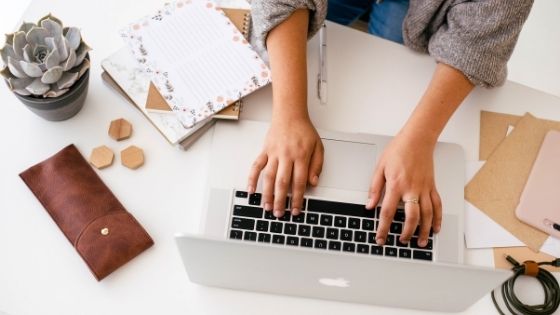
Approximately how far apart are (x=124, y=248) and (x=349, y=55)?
49 centimetres

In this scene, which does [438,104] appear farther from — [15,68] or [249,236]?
[15,68]

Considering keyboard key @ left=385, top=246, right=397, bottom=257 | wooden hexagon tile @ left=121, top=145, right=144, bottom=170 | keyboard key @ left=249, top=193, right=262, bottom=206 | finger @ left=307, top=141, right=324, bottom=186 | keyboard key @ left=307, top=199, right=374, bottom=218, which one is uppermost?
finger @ left=307, top=141, right=324, bottom=186

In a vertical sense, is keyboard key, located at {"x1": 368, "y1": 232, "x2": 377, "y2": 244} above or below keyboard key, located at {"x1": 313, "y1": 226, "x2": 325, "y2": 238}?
below

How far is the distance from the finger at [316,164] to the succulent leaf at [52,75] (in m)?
0.38

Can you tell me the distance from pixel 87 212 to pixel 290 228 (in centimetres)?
29

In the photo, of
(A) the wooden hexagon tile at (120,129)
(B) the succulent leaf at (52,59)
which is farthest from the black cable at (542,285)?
(B) the succulent leaf at (52,59)

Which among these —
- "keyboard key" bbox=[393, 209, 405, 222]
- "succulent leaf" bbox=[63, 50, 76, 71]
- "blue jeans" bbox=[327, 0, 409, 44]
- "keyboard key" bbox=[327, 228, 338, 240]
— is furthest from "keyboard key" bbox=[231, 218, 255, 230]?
"blue jeans" bbox=[327, 0, 409, 44]

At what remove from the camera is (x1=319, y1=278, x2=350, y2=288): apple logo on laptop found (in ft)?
1.94

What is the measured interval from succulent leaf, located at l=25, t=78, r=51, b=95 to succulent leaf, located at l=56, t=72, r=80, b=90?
0.06 feet

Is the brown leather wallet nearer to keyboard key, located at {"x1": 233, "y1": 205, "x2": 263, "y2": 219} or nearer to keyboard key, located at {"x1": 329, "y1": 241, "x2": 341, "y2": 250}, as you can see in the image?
keyboard key, located at {"x1": 233, "y1": 205, "x2": 263, "y2": 219}

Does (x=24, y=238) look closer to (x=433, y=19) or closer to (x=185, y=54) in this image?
(x=185, y=54)

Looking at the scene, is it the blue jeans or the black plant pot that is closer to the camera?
the black plant pot

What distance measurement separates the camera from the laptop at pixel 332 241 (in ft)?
1.75

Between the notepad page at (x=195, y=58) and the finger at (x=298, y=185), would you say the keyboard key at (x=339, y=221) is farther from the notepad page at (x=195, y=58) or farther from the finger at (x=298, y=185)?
the notepad page at (x=195, y=58)
